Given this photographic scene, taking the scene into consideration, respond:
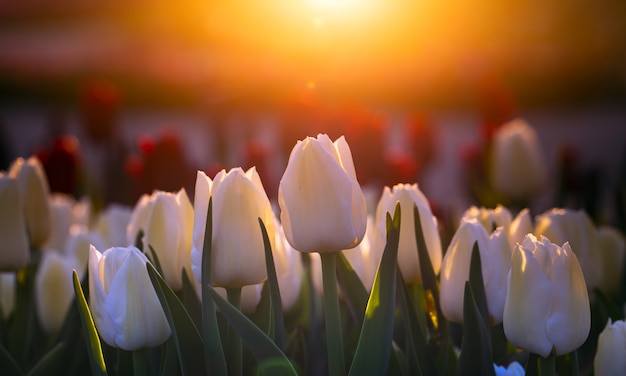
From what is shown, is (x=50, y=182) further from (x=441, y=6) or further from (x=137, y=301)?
(x=441, y=6)

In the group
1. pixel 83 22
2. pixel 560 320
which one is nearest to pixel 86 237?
pixel 560 320

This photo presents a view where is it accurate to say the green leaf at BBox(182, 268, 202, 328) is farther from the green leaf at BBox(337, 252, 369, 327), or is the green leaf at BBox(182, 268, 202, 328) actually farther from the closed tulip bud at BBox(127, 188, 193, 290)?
the green leaf at BBox(337, 252, 369, 327)

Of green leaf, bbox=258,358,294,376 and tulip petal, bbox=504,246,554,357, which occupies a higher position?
tulip petal, bbox=504,246,554,357

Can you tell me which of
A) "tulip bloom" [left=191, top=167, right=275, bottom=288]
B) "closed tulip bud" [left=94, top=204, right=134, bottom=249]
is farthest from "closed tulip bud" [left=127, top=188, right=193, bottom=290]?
"closed tulip bud" [left=94, top=204, right=134, bottom=249]

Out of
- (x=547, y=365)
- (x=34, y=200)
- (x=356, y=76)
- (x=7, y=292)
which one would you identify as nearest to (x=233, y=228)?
(x=547, y=365)

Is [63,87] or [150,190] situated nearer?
[150,190]

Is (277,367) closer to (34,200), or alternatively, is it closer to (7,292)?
(34,200)
